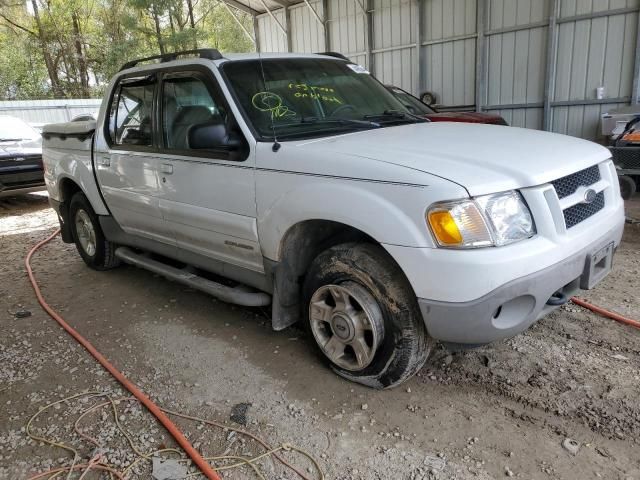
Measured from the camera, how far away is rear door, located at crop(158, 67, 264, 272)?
3316mm

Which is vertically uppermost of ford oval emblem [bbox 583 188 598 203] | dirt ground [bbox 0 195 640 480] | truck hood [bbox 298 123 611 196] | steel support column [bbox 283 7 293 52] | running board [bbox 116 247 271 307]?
steel support column [bbox 283 7 293 52]

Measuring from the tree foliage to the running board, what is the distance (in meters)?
24.4

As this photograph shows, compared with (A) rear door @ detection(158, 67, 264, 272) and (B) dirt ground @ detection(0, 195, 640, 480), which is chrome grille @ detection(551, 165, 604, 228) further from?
(A) rear door @ detection(158, 67, 264, 272)

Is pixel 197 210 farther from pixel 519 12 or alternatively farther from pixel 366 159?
pixel 519 12

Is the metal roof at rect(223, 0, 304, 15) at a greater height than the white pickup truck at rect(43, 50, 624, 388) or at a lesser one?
greater

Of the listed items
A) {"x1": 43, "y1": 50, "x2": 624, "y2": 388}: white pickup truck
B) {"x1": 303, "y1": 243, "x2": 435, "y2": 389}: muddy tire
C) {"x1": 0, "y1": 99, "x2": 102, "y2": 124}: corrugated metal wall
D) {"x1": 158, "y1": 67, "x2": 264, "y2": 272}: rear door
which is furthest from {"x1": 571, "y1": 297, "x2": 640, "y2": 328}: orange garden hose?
{"x1": 0, "y1": 99, "x2": 102, "y2": 124}: corrugated metal wall

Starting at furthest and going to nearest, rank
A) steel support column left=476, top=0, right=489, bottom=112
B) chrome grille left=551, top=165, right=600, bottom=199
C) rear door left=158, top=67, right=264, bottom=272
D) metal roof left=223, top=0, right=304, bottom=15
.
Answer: metal roof left=223, top=0, right=304, bottom=15 < steel support column left=476, top=0, right=489, bottom=112 < rear door left=158, top=67, right=264, bottom=272 < chrome grille left=551, top=165, right=600, bottom=199

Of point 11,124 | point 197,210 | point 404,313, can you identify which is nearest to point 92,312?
point 197,210

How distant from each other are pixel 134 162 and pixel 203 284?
3.95 feet

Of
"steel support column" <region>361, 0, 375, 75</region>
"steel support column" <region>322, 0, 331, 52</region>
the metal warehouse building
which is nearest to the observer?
the metal warehouse building

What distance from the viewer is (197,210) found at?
373cm

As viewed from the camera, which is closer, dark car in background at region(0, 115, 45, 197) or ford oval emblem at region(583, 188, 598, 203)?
ford oval emblem at region(583, 188, 598, 203)

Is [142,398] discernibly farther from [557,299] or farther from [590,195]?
[590,195]

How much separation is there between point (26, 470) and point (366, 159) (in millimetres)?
2299
